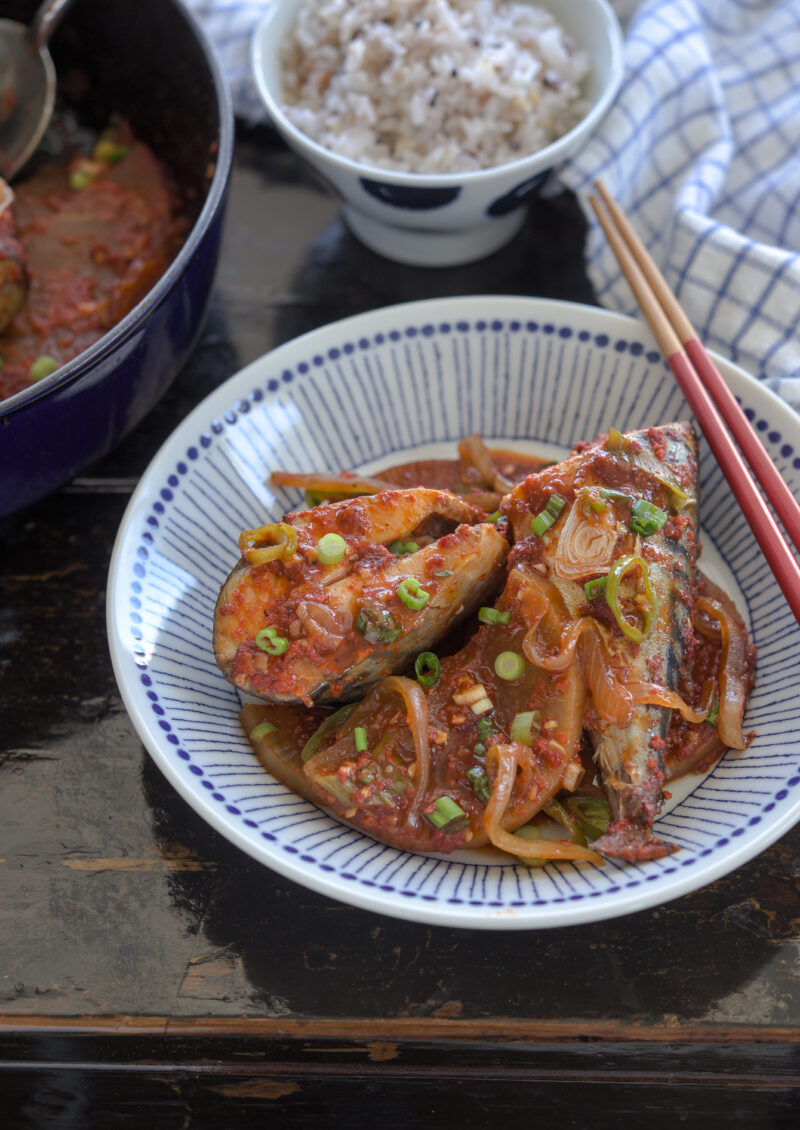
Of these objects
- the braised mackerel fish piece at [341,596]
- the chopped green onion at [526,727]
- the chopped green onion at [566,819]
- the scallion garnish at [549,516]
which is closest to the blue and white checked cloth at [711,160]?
the scallion garnish at [549,516]

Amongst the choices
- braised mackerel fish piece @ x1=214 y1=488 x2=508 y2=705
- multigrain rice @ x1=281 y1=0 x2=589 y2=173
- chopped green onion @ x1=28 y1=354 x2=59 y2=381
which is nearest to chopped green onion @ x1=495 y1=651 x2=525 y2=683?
braised mackerel fish piece @ x1=214 y1=488 x2=508 y2=705

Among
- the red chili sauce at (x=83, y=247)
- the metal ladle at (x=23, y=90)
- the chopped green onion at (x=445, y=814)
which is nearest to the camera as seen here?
the chopped green onion at (x=445, y=814)

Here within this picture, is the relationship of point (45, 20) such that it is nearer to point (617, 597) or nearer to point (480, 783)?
point (617, 597)

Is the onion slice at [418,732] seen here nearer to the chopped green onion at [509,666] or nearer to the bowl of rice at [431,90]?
the chopped green onion at [509,666]

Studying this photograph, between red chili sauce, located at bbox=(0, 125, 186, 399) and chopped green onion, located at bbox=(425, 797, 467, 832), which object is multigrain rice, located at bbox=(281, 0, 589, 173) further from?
chopped green onion, located at bbox=(425, 797, 467, 832)

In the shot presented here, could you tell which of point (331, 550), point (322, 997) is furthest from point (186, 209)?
point (322, 997)

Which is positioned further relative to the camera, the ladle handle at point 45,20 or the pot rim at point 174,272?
the ladle handle at point 45,20
